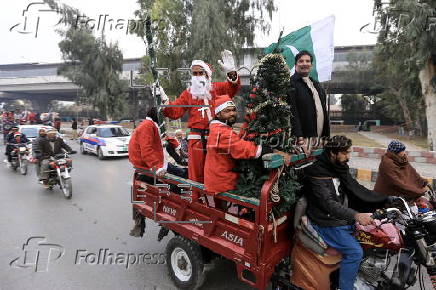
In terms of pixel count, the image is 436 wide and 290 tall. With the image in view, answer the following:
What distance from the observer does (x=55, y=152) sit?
25.3ft

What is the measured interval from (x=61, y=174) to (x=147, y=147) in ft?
14.6

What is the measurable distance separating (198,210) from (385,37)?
1310 cm

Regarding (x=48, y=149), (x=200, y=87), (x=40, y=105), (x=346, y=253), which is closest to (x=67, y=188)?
(x=48, y=149)

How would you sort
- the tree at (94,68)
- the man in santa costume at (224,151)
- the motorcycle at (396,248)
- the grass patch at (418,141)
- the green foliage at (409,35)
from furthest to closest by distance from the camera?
the tree at (94,68) < the grass patch at (418,141) < the green foliage at (409,35) < the man in santa costume at (224,151) < the motorcycle at (396,248)

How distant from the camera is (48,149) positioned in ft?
25.1

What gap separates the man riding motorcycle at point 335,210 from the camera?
2.59 m

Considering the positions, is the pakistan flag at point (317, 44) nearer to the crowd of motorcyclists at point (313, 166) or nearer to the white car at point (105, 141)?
the crowd of motorcyclists at point (313, 166)

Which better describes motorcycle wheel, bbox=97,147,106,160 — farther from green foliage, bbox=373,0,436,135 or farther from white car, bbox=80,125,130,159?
green foliage, bbox=373,0,436,135

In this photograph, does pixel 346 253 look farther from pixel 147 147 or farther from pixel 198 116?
pixel 147 147

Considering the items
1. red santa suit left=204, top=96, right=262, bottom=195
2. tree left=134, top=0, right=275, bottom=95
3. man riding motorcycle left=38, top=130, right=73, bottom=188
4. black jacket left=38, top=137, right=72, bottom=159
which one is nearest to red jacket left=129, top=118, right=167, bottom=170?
red santa suit left=204, top=96, right=262, bottom=195

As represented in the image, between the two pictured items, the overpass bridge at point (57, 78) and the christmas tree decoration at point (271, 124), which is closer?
the christmas tree decoration at point (271, 124)

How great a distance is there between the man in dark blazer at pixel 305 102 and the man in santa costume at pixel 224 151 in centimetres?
72

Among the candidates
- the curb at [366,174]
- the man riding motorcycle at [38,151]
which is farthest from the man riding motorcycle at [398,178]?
the man riding motorcycle at [38,151]

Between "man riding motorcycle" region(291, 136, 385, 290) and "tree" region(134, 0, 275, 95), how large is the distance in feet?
47.8
